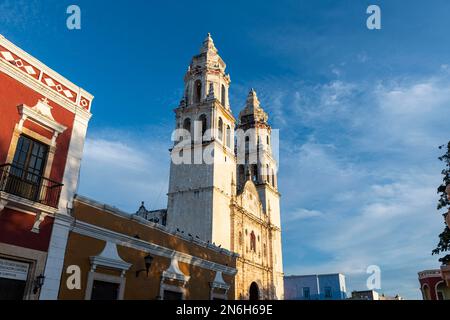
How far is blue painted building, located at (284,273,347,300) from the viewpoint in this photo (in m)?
50.5

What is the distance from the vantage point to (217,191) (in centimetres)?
2888

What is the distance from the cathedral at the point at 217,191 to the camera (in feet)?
93.5

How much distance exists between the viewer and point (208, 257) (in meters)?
17.4

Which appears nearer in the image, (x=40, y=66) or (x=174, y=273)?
(x=40, y=66)

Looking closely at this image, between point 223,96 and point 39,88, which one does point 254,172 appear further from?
point 39,88

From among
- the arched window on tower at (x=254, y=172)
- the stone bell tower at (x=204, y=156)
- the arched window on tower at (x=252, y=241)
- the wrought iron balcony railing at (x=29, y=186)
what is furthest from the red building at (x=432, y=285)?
the wrought iron balcony railing at (x=29, y=186)

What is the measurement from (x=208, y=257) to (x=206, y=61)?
22.0m

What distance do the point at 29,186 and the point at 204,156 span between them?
20205 mm

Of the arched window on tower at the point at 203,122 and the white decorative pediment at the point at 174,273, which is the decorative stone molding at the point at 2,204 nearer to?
the white decorative pediment at the point at 174,273

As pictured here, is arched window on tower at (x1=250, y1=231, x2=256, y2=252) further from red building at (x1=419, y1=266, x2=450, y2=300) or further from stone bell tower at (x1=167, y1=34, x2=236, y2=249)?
red building at (x1=419, y1=266, x2=450, y2=300)

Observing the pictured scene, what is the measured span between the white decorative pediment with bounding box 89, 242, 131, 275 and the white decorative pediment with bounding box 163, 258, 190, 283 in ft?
6.95

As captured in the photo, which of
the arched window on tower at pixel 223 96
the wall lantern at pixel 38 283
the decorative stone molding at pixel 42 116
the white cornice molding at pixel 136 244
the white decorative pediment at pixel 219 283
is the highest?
the arched window on tower at pixel 223 96

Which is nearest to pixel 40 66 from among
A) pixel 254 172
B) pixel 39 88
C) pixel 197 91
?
pixel 39 88

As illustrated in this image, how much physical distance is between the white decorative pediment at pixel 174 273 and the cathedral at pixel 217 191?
38.0ft
